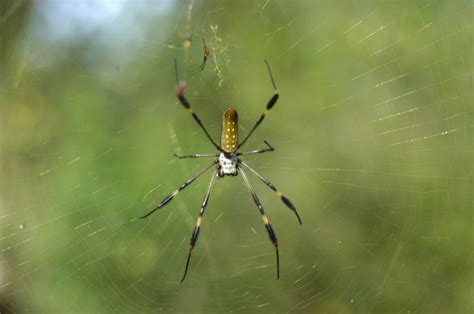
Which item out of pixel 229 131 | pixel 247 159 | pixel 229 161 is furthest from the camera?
pixel 247 159

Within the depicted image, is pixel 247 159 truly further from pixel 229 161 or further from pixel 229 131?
pixel 229 131

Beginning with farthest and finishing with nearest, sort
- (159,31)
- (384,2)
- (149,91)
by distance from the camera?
1. (384,2)
2. (149,91)
3. (159,31)

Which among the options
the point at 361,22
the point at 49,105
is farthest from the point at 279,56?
the point at 49,105

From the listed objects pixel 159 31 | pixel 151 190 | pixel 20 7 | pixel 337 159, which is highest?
pixel 20 7

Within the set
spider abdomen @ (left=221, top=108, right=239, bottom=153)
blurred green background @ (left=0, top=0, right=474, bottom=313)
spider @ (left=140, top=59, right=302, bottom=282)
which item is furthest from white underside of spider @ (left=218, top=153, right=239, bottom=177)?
blurred green background @ (left=0, top=0, right=474, bottom=313)

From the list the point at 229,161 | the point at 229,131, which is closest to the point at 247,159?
the point at 229,161

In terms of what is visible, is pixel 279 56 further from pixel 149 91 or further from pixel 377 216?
pixel 377 216

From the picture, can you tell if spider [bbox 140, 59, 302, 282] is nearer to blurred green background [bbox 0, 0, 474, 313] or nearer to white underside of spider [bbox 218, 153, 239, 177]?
white underside of spider [bbox 218, 153, 239, 177]
